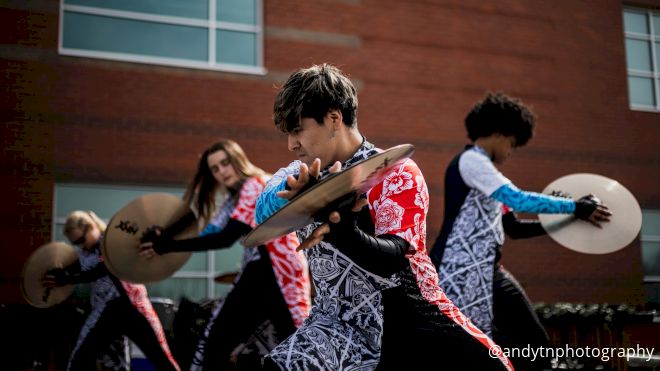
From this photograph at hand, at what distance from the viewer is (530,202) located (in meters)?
3.99

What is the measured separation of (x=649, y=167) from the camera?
12578 millimetres

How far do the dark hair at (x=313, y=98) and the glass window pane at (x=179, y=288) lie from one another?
7329 mm

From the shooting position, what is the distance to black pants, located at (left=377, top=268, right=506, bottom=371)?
2059 mm

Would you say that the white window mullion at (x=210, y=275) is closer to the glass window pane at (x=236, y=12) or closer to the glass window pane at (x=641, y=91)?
the glass window pane at (x=236, y=12)

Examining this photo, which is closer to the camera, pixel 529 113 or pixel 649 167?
pixel 529 113

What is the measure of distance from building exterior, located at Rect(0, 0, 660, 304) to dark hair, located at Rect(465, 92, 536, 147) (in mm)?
5810

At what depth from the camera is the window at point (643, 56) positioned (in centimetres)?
1277

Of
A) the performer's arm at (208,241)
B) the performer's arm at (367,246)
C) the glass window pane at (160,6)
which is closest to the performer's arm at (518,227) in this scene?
the performer's arm at (208,241)

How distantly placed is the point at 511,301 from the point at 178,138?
6374 mm

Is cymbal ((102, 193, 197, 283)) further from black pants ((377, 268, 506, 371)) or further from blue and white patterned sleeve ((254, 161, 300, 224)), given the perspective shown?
black pants ((377, 268, 506, 371))

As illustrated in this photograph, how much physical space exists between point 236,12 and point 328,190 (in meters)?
9.16

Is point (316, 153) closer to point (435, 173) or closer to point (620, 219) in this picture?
point (620, 219)

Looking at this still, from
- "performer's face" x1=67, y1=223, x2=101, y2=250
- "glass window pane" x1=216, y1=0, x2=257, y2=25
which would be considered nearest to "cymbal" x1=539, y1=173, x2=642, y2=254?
"performer's face" x1=67, y1=223, x2=101, y2=250

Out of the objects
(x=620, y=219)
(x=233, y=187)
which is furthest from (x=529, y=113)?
(x=233, y=187)
